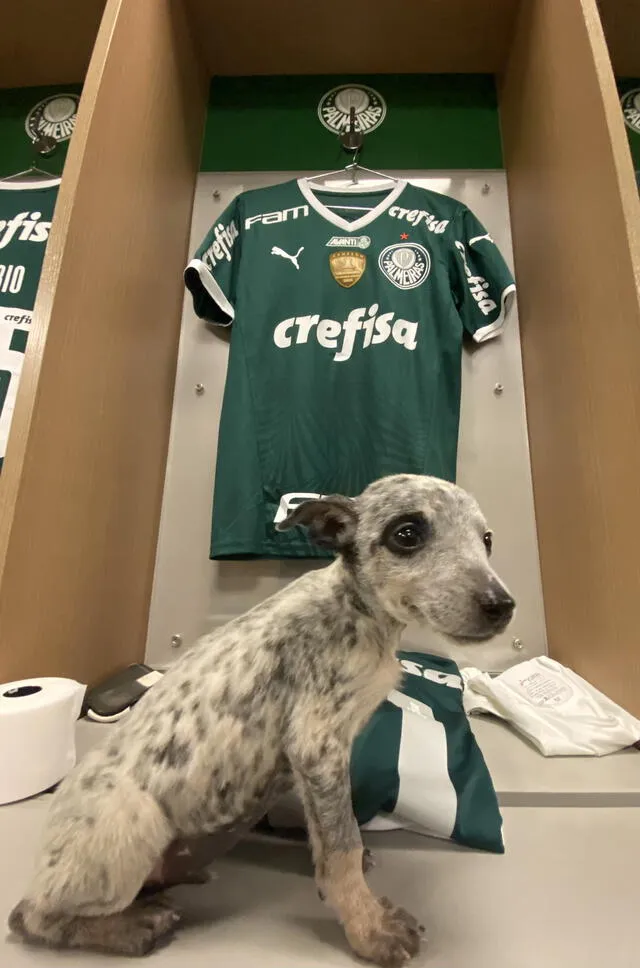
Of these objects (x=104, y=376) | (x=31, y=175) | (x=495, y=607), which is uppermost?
(x=31, y=175)

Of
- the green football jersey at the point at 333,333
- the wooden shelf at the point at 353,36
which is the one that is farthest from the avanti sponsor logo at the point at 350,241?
the wooden shelf at the point at 353,36

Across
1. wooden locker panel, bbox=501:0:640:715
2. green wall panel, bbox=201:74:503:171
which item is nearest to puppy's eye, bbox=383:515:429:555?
wooden locker panel, bbox=501:0:640:715

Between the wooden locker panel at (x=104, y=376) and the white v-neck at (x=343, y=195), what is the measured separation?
358 mm

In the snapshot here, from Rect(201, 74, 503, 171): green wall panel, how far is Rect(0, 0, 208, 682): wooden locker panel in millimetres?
172

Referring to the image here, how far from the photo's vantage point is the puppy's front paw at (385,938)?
523 mm

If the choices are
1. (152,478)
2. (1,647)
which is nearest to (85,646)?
(1,647)

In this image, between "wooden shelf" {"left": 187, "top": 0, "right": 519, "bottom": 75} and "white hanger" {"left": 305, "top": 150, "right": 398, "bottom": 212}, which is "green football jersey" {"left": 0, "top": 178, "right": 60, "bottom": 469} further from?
"white hanger" {"left": 305, "top": 150, "right": 398, "bottom": 212}

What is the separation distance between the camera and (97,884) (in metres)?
0.52

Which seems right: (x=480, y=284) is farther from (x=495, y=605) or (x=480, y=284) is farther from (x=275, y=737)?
(x=275, y=737)

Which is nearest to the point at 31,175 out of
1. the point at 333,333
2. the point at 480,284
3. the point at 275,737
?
the point at 333,333

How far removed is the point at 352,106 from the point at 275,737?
1.76 metres

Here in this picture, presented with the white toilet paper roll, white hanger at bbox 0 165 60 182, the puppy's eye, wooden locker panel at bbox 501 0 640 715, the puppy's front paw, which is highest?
white hanger at bbox 0 165 60 182

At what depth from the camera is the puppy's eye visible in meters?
0.64

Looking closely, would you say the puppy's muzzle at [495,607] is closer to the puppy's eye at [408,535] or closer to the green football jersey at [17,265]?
the puppy's eye at [408,535]
